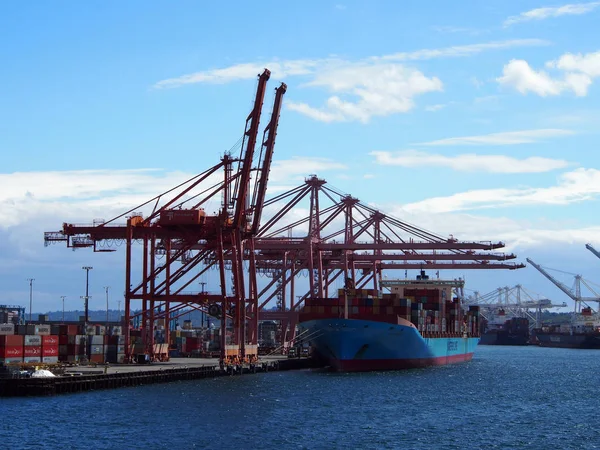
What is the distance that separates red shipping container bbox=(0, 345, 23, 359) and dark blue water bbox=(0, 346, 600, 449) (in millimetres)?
8822

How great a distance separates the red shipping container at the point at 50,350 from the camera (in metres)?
59.7

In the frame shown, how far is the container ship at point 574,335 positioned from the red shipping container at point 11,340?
131325mm

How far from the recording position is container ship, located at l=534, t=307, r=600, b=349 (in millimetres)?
168875

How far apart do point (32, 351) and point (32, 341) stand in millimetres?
633

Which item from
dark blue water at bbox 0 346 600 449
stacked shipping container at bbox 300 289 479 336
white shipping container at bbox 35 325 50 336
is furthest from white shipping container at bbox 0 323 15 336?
stacked shipping container at bbox 300 289 479 336

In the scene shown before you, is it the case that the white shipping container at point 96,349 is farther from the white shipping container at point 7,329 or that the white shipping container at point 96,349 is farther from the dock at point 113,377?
the white shipping container at point 7,329

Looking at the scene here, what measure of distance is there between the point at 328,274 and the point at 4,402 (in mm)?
63014

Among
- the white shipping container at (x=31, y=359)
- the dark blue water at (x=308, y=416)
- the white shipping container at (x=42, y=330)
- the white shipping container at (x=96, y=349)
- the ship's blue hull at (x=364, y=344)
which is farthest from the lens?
the ship's blue hull at (x=364, y=344)

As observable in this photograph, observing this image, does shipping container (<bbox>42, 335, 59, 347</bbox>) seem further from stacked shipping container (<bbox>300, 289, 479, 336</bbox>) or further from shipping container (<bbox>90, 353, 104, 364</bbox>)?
stacked shipping container (<bbox>300, 289, 479, 336</bbox>)

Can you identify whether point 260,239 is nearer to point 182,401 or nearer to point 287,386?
point 287,386

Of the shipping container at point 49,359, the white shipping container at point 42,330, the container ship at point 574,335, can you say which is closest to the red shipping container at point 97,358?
the shipping container at point 49,359

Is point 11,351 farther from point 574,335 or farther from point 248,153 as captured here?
point 574,335

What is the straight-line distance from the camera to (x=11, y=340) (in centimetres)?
5728

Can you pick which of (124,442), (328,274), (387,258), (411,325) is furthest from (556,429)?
(328,274)
